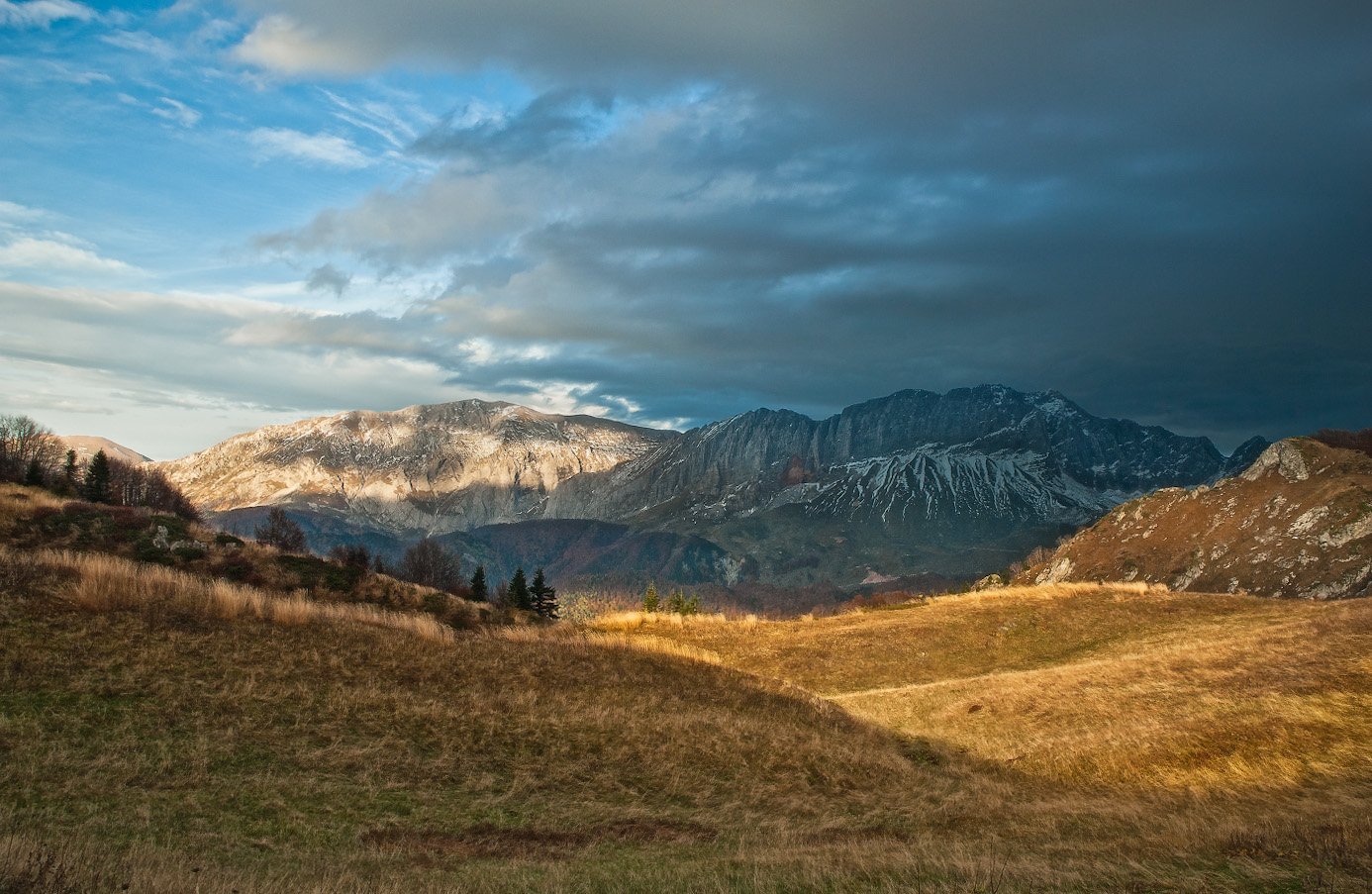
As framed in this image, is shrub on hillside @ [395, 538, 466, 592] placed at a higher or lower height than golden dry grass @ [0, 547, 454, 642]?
lower

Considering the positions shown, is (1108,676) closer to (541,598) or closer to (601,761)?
(601,761)

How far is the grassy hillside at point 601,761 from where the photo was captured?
12.0 m

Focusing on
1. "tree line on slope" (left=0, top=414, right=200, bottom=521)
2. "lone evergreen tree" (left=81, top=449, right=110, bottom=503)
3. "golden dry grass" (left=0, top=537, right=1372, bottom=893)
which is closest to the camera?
"golden dry grass" (left=0, top=537, right=1372, bottom=893)

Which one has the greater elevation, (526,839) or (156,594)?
(156,594)

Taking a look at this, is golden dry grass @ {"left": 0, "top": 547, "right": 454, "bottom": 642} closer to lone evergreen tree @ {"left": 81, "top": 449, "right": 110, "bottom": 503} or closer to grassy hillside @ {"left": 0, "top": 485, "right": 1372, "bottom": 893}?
grassy hillside @ {"left": 0, "top": 485, "right": 1372, "bottom": 893}

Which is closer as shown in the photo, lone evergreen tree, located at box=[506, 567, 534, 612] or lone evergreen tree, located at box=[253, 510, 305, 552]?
lone evergreen tree, located at box=[506, 567, 534, 612]

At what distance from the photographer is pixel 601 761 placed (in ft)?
68.9

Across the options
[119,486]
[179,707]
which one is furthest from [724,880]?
[119,486]

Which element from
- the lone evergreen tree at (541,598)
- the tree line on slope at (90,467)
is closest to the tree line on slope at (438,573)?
the lone evergreen tree at (541,598)

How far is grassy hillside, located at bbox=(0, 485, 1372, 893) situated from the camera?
39.4ft

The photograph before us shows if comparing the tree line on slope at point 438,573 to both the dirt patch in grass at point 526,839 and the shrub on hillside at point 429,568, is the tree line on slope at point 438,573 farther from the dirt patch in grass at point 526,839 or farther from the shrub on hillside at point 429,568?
the dirt patch in grass at point 526,839

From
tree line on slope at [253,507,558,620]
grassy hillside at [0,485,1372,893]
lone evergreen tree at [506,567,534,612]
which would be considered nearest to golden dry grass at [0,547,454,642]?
grassy hillside at [0,485,1372,893]

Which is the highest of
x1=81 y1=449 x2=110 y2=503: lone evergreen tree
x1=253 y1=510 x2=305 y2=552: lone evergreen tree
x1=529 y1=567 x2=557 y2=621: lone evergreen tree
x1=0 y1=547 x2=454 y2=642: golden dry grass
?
x1=81 y1=449 x2=110 y2=503: lone evergreen tree

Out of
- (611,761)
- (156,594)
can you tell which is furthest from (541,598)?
(611,761)
